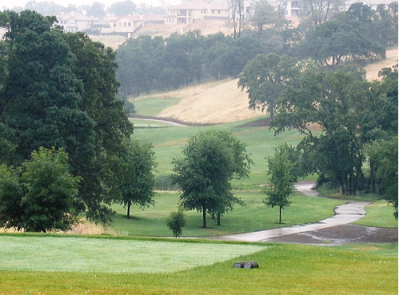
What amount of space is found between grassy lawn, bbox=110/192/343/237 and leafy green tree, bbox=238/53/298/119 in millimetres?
40974

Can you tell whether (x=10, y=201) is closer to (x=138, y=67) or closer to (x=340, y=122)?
(x=340, y=122)

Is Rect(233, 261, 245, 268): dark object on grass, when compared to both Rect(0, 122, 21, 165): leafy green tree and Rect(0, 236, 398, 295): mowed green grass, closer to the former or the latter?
Rect(0, 236, 398, 295): mowed green grass

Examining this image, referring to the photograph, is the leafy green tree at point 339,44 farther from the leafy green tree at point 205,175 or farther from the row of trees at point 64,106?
the row of trees at point 64,106

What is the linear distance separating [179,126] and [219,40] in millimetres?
44205

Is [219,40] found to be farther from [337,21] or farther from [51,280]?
[51,280]

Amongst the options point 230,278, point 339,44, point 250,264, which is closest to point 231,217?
point 250,264

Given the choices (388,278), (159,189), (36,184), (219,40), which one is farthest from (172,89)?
(388,278)

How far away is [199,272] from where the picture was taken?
19.3m

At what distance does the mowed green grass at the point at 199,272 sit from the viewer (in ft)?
55.9

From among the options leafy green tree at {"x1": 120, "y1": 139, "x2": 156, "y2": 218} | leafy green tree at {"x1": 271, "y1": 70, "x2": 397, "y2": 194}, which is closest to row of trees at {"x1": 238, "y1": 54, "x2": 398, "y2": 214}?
leafy green tree at {"x1": 271, "y1": 70, "x2": 397, "y2": 194}

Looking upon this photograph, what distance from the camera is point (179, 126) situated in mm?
126812

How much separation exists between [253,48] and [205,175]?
97.6 meters

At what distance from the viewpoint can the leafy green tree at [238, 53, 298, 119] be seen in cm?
11275

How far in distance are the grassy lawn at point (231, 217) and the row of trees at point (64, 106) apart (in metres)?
4.27
